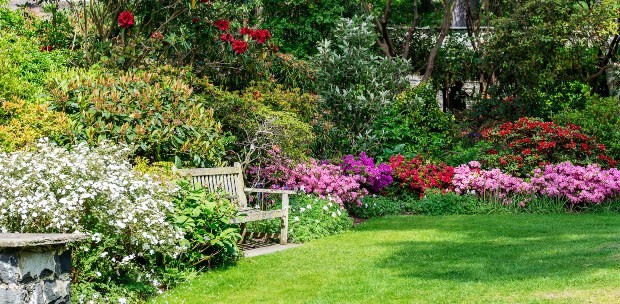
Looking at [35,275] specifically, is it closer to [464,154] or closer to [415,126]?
[464,154]

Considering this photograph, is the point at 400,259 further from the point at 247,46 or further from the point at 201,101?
the point at 247,46

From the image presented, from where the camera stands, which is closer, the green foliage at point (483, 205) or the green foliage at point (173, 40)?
the green foliage at point (173, 40)

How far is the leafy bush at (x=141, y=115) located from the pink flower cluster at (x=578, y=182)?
540cm

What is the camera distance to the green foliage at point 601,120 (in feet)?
45.2

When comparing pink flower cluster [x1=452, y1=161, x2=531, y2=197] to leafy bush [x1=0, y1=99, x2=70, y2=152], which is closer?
leafy bush [x1=0, y1=99, x2=70, y2=152]

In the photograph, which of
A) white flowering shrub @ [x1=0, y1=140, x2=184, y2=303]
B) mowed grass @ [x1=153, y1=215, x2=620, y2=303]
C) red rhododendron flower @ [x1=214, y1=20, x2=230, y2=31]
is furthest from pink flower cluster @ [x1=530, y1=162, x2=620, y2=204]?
white flowering shrub @ [x1=0, y1=140, x2=184, y2=303]

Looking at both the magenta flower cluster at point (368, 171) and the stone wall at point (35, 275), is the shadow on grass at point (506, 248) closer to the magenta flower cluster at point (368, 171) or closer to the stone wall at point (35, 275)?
the magenta flower cluster at point (368, 171)

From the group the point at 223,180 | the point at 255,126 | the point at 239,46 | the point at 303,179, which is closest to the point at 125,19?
the point at 239,46

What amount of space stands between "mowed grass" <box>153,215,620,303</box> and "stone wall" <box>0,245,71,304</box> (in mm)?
1222

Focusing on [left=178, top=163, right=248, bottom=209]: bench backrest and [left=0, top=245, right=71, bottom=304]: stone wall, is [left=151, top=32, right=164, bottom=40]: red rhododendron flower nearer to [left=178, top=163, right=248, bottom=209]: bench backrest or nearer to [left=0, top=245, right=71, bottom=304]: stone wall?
[left=178, top=163, right=248, bottom=209]: bench backrest

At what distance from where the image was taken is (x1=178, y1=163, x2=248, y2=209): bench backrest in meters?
9.39

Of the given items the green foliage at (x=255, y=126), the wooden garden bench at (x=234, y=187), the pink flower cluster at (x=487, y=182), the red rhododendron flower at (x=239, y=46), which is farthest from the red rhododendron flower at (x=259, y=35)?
the pink flower cluster at (x=487, y=182)

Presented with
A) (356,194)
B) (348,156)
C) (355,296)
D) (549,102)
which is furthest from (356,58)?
(355,296)

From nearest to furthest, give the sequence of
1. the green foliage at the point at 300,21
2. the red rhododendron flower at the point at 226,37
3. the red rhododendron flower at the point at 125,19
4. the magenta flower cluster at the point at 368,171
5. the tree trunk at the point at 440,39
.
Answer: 1. the red rhododendron flower at the point at 125,19
2. the red rhododendron flower at the point at 226,37
3. the magenta flower cluster at the point at 368,171
4. the green foliage at the point at 300,21
5. the tree trunk at the point at 440,39
